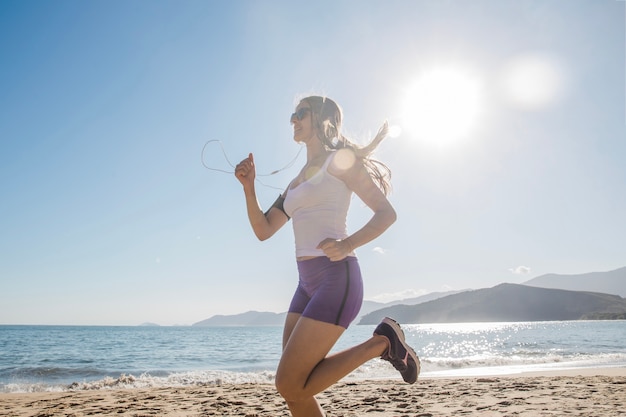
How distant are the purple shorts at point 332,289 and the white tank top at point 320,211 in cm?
10

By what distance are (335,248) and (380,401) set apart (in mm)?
5405

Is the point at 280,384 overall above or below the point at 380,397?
above

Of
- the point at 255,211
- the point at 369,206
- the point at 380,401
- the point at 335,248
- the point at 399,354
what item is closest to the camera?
the point at 335,248

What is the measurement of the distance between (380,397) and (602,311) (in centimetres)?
12006

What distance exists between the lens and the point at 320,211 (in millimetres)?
2525

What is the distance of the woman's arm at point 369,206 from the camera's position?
2.23 m

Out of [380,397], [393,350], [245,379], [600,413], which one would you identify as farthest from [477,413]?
[245,379]

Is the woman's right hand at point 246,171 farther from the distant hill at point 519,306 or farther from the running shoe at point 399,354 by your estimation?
A: the distant hill at point 519,306

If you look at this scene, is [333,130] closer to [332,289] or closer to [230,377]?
[332,289]

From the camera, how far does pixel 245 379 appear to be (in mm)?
13789

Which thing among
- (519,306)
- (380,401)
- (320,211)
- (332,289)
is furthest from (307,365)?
(519,306)

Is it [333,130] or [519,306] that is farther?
[519,306]

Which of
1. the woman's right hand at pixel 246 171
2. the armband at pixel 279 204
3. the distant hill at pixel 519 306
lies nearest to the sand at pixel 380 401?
the armband at pixel 279 204

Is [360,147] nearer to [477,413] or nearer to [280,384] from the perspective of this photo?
[280,384]
